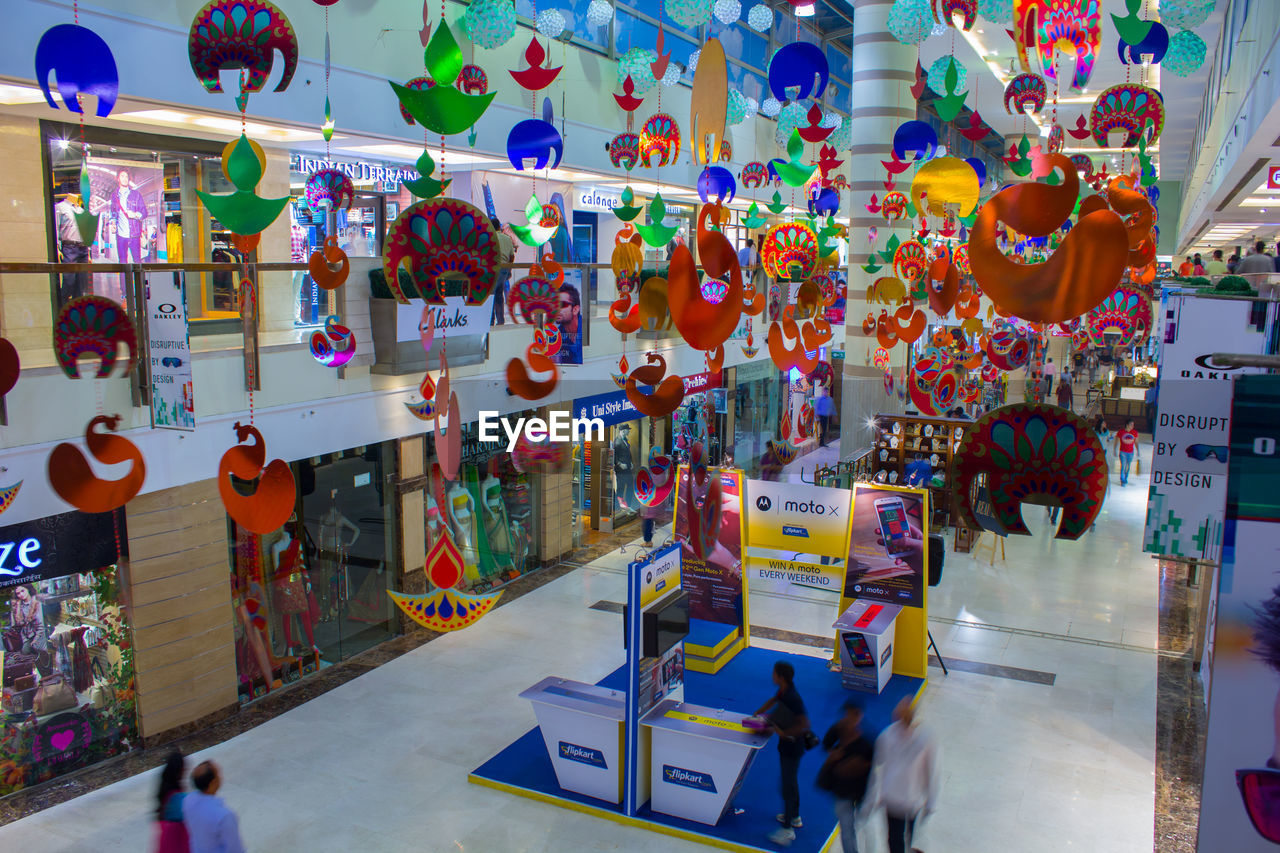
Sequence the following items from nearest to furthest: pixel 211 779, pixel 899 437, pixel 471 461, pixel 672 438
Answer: pixel 211 779 → pixel 471 461 → pixel 899 437 → pixel 672 438

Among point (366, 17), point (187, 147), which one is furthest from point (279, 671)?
point (366, 17)

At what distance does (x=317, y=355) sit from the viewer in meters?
8.91

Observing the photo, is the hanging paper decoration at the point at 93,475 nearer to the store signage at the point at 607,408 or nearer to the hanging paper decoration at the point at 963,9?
the hanging paper decoration at the point at 963,9

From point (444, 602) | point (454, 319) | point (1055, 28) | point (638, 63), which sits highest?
point (638, 63)

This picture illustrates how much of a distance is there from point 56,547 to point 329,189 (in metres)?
3.95

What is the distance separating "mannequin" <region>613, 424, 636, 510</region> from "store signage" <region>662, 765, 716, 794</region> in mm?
9476

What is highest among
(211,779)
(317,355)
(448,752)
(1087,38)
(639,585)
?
(1087,38)

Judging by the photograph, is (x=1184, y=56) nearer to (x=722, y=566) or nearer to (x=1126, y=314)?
(x=1126, y=314)

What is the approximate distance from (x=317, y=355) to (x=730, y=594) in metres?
5.31

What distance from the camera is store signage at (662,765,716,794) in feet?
23.9

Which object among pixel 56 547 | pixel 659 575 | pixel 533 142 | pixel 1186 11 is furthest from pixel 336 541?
pixel 1186 11

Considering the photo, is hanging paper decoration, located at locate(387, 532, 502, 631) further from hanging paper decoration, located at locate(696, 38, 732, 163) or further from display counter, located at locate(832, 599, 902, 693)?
display counter, located at locate(832, 599, 902, 693)

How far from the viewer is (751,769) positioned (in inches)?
324

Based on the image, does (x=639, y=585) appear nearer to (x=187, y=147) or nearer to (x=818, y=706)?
(x=818, y=706)
